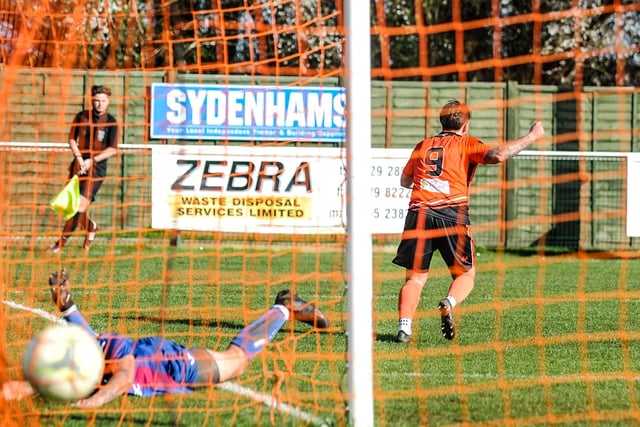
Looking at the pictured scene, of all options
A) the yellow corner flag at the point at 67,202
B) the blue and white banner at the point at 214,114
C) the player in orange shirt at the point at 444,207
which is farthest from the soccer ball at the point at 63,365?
the blue and white banner at the point at 214,114

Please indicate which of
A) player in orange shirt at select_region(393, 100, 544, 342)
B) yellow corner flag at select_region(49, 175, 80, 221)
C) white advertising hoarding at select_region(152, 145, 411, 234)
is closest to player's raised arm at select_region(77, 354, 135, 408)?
yellow corner flag at select_region(49, 175, 80, 221)

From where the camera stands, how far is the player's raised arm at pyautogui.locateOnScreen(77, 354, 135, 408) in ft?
16.3

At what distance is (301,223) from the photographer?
14.8m

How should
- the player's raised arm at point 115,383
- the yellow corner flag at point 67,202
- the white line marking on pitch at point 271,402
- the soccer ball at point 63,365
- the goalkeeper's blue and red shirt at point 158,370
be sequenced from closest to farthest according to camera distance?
the soccer ball at point 63,365
the player's raised arm at point 115,383
the white line marking on pitch at point 271,402
the goalkeeper's blue and red shirt at point 158,370
the yellow corner flag at point 67,202

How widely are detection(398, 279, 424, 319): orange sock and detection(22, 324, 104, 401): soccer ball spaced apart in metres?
3.07

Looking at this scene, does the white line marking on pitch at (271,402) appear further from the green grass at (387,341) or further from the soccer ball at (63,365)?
the soccer ball at (63,365)

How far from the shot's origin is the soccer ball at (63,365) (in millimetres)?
4750

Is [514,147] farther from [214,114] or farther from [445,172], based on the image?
[214,114]

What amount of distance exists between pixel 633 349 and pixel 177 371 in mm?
3653

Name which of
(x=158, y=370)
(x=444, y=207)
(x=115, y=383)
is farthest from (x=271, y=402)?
(x=444, y=207)

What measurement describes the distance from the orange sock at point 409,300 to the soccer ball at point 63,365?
3073mm

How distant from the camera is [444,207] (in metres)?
7.76

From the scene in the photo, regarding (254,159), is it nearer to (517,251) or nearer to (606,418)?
(517,251)

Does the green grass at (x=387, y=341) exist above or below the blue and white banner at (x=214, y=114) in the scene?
below
